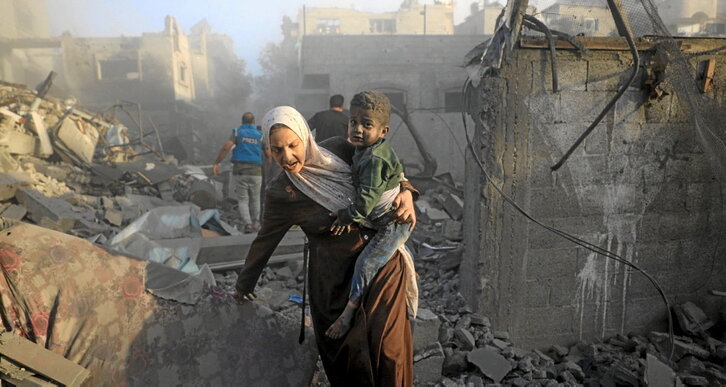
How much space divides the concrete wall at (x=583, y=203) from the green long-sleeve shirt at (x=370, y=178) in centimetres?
195

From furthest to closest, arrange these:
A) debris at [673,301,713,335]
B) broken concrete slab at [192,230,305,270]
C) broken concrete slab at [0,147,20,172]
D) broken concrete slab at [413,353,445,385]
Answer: broken concrete slab at [0,147,20,172] → broken concrete slab at [192,230,305,270] → debris at [673,301,713,335] → broken concrete slab at [413,353,445,385]

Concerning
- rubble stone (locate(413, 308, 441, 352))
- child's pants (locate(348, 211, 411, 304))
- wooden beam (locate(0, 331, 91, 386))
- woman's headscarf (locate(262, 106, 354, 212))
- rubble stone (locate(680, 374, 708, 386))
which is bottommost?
rubble stone (locate(680, 374, 708, 386))

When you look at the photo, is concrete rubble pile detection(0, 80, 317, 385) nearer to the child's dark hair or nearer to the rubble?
the rubble

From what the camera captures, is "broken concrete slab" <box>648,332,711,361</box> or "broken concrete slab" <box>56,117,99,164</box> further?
"broken concrete slab" <box>56,117,99,164</box>

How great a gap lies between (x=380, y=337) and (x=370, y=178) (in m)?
0.70

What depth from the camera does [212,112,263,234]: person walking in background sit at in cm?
654

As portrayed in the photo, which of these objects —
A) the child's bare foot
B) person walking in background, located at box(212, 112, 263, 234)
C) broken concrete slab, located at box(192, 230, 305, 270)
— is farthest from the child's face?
person walking in background, located at box(212, 112, 263, 234)

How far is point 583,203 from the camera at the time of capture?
3.79m

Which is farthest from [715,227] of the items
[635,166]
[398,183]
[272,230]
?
[272,230]

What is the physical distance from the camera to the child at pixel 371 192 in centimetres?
186

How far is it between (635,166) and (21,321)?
4.32m

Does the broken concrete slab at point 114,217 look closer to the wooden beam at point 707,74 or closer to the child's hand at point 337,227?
the child's hand at point 337,227

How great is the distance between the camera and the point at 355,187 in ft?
6.64

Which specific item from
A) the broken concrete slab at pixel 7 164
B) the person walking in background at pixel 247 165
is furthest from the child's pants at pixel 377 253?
the broken concrete slab at pixel 7 164
